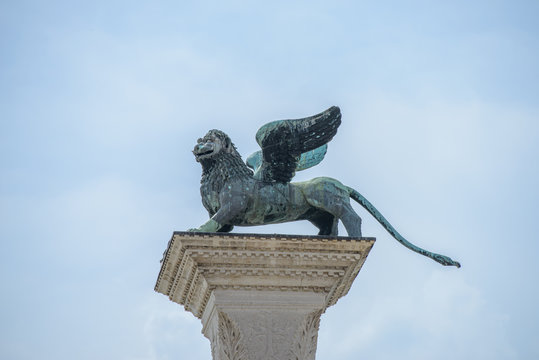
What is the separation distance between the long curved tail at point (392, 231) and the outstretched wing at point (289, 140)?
1081mm

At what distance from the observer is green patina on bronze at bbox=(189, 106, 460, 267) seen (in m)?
17.2

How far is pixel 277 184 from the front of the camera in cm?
1741

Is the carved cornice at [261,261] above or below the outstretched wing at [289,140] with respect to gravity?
below

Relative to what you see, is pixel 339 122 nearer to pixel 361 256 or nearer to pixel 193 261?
pixel 361 256

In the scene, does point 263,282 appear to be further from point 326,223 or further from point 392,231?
point 392,231

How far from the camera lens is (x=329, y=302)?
680 inches

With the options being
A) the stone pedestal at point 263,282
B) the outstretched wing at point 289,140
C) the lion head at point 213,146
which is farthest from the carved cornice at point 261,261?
the lion head at point 213,146

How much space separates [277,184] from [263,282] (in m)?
1.72

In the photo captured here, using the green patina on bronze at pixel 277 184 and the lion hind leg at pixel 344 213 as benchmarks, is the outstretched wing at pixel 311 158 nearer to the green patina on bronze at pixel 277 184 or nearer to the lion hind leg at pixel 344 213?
the green patina on bronze at pixel 277 184

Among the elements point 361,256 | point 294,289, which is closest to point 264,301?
point 294,289

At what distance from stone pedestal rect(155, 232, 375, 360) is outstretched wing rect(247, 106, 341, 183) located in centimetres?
149

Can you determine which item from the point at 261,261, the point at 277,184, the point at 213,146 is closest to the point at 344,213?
the point at 277,184

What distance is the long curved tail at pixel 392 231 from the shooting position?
17.5m

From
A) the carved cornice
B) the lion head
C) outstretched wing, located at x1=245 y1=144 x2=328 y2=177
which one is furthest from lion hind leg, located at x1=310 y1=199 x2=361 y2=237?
the lion head
